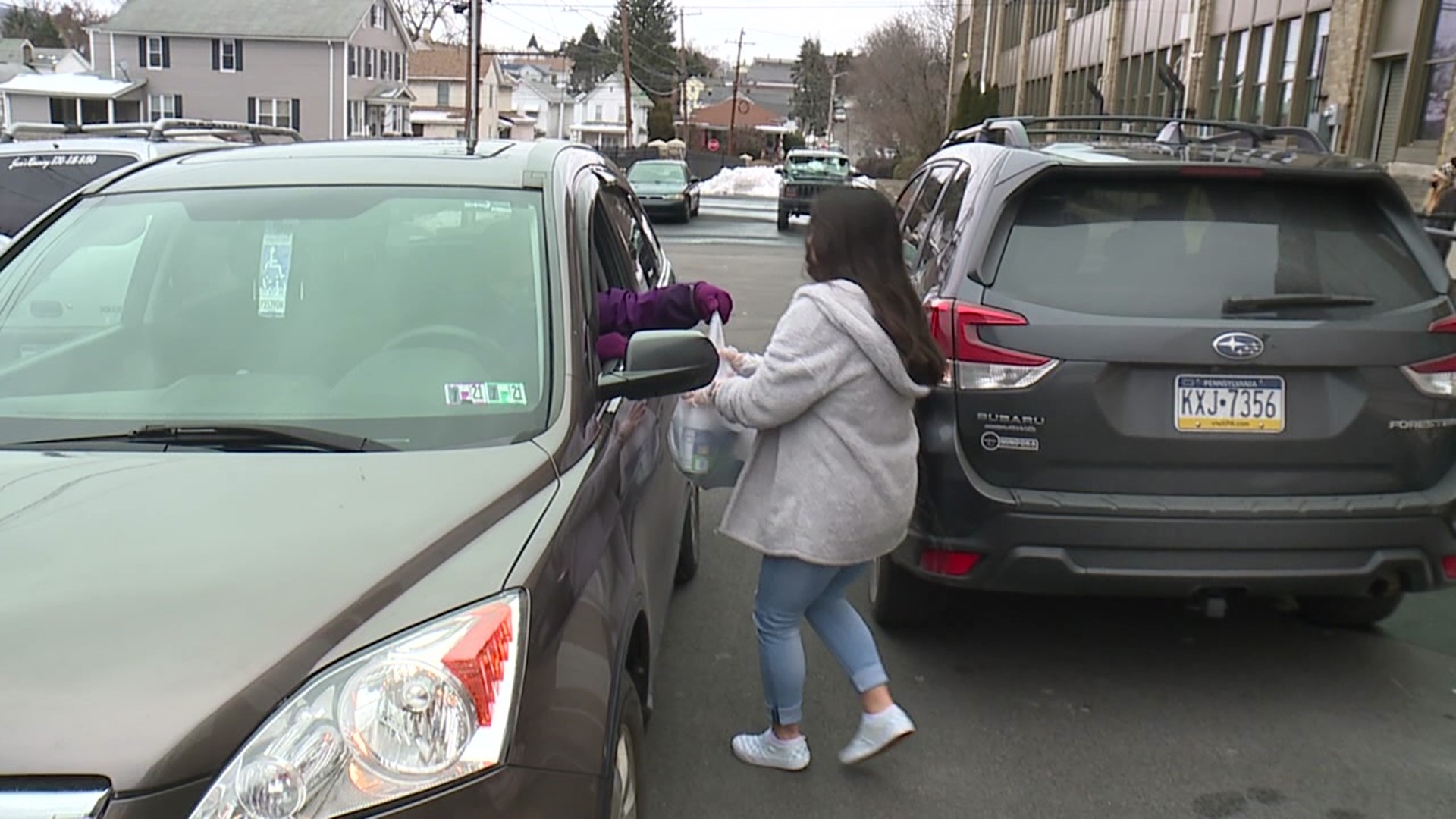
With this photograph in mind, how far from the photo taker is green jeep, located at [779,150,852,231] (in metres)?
30.1

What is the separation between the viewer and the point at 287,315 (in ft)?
10.4

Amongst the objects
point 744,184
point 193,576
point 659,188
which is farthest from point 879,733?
point 744,184

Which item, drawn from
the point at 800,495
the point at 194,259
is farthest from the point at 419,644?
the point at 194,259

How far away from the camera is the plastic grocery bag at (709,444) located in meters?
3.48

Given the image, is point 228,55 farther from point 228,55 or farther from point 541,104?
point 541,104

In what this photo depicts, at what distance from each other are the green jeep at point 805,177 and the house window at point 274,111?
3166 cm

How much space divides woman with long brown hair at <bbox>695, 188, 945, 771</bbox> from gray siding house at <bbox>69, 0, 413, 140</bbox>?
5611 cm

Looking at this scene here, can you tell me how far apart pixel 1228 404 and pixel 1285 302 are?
0.37 metres

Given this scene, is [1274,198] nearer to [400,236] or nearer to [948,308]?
[948,308]

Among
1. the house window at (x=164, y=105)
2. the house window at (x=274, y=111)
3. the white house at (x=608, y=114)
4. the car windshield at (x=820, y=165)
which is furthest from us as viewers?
the white house at (x=608, y=114)

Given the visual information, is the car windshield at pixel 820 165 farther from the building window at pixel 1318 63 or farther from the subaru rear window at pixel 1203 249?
the subaru rear window at pixel 1203 249

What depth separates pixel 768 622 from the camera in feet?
11.8

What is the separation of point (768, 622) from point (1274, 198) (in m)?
2.17

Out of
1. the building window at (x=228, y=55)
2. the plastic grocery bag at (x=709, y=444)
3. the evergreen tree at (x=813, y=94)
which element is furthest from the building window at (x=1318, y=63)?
the evergreen tree at (x=813, y=94)
